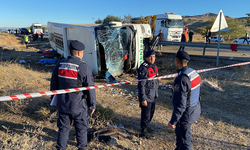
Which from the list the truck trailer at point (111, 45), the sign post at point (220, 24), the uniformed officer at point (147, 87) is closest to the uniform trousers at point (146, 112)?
the uniformed officer at point (147, 87)

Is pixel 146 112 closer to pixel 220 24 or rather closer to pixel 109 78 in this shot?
pixel 109 78

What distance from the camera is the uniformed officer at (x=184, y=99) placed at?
2.30 meters

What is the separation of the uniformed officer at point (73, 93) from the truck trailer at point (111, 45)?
4171 millimetres

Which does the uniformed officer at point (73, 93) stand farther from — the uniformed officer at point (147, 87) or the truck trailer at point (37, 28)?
the truck trailer at point (37, 28)

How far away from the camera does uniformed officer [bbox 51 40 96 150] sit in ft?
8.04

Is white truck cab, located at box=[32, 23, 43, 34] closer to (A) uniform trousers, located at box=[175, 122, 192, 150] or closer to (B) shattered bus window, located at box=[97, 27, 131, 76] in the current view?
(B) shattered bus window, located at box=[97, 27, 131, 76]

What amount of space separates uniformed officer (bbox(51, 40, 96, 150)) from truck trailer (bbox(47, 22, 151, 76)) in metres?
4.17

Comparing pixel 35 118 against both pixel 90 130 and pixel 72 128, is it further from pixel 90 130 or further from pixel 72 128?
pixel 90 130

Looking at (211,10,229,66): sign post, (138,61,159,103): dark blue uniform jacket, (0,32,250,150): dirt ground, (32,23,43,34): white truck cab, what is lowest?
(0,32,250,150): dirt ground

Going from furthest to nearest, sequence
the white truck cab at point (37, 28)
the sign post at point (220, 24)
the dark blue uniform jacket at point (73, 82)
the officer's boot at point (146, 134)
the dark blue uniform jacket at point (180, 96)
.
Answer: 1. the white truck cab at point (37, 28)
2. the sign post at point (220, 24)
3. the officer's boot at point (146, 134)
4. the dark blue uniform jacket at point (73, 82)
5. the dark blue uniform jacket at point (180, 96)

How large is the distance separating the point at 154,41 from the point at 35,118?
7059 mm

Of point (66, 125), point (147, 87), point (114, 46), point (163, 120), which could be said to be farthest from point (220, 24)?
point (66, 125)

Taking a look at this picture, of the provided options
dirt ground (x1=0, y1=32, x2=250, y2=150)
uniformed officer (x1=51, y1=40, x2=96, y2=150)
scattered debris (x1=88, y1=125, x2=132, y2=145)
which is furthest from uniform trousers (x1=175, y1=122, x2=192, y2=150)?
uniformed officer (x1=51, y1=40, x2=96, y2=150)

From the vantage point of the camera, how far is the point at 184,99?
229 centimetres
